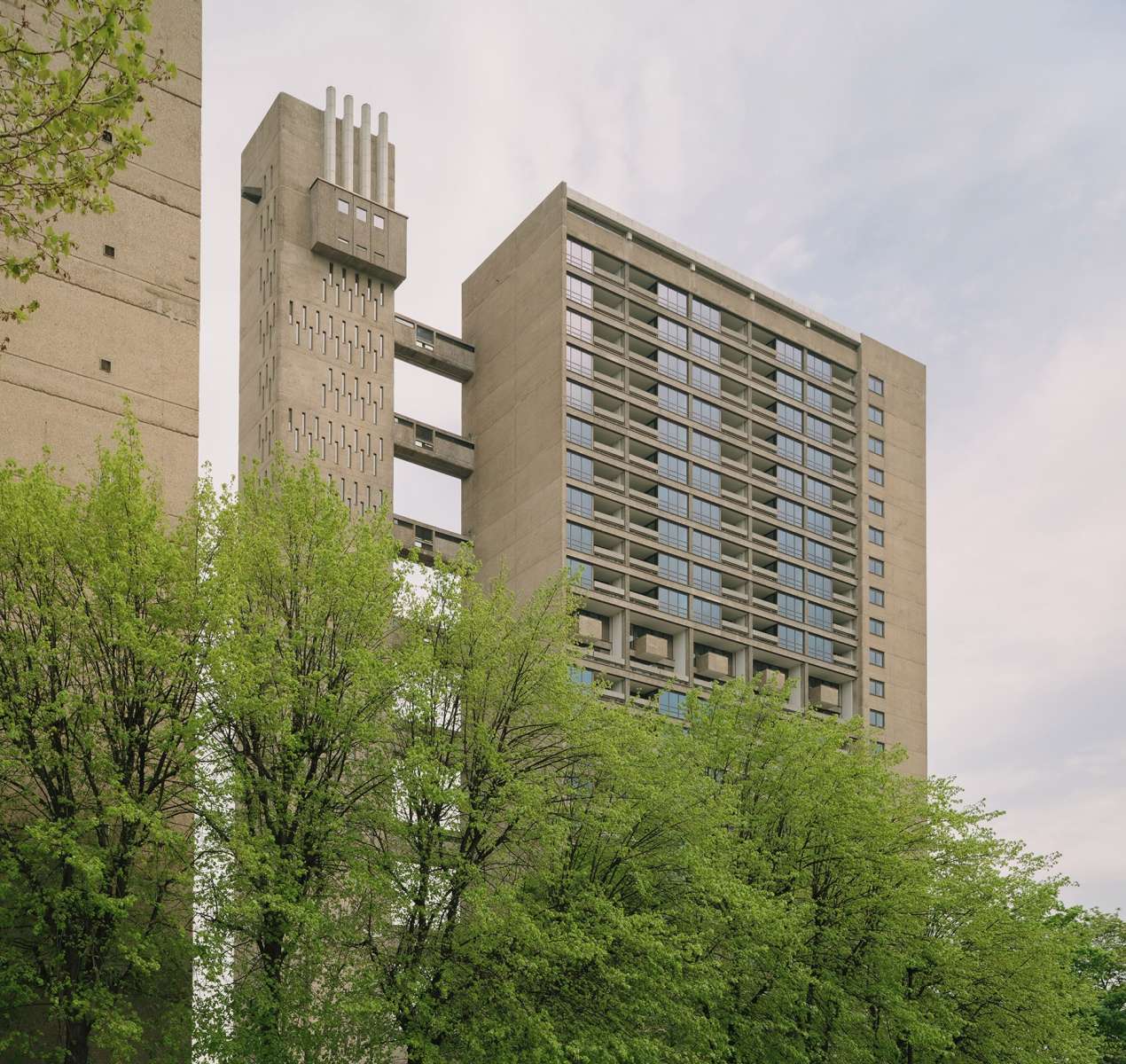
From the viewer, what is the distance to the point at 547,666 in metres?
34.9

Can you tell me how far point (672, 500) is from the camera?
91312mm

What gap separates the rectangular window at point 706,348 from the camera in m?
96.1

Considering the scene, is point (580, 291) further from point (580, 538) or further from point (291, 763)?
point (291, 763)

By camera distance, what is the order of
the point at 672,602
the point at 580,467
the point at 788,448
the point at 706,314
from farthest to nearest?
the point at 788,448 → the point at 706,314 → the point at 672,602 → the point at 580,467

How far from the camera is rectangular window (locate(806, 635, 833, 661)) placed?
9762cm

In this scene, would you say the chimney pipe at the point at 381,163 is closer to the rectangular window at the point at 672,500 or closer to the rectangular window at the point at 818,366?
the rectangular window at the point at 672,500

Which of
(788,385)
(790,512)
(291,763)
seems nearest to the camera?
(291,763)

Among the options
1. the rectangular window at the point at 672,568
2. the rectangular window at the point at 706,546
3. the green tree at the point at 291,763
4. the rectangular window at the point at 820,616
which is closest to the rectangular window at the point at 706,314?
the rectangular window at the point at 706,546

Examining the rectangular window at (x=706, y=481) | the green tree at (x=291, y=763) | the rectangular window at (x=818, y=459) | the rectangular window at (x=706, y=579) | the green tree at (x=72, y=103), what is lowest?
the green tree at (x=291, y=763)

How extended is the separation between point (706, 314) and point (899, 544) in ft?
77.5

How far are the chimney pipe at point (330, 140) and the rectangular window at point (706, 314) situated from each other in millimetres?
26914

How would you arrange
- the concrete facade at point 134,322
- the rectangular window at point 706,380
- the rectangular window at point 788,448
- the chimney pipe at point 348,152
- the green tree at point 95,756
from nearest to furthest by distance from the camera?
the green tree at point 95,756
the concrete facade at point 134,322
the chimney pipe at point 348,152
the rectangular window at point 706,380
the rectangular window at point 788,448

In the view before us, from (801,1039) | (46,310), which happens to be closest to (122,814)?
(46,310)

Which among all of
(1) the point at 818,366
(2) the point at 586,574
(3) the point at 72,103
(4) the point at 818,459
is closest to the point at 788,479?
(4) the point at 818,459
